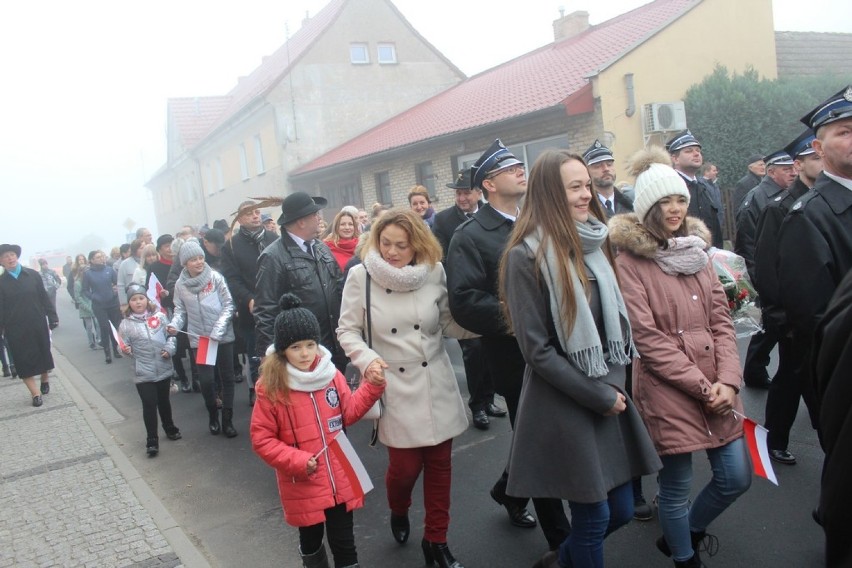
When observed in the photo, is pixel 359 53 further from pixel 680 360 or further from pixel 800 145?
pixel 680 360

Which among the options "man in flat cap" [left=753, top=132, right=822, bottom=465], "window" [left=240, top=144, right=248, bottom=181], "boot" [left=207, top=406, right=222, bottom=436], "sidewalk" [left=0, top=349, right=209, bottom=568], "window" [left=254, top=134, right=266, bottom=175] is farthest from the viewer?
"window" [left=240, top=144, right=248, bottom=181]

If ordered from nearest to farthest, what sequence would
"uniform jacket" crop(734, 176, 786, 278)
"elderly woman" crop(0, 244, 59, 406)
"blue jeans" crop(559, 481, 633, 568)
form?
"blue jeans" crop(559, 481, 633, 568)
"uniform jacket" crop(734, 176, 786, 278)
"elderly woman" crop(0, 244, 59, 406)

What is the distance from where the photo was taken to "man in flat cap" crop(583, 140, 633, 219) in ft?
Answer: 16.8

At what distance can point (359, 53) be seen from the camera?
91.9ft

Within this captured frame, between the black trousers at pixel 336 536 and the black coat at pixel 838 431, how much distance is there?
2.36 metres

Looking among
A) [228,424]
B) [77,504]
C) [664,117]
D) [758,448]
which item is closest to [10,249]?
[228,424]

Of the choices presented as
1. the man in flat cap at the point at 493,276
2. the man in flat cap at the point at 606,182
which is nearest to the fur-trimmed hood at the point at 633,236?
the man in flat cap at the point at 493,276

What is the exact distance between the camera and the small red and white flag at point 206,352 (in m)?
6.31

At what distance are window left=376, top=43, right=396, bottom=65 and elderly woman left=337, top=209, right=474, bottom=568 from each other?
25.9 meters

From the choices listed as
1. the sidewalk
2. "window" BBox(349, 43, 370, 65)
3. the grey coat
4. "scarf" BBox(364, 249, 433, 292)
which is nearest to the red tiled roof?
"window" BBox(349, 43, 370, 65)

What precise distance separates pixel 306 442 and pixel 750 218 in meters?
4.22

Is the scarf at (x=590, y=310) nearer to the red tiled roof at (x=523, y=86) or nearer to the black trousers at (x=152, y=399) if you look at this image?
the black trousers at (x=152, y=399)

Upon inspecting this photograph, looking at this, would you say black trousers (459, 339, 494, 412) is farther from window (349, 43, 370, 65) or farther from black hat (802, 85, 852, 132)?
window (349, 43, 370, 65)

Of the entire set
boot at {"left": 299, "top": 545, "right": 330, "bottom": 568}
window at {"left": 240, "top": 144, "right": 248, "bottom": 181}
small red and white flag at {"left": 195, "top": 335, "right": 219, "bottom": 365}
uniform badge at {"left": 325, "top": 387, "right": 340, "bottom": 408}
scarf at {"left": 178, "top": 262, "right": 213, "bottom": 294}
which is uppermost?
window at {"left": 240, "top": 144, "right": 248, "bottom": 181}
